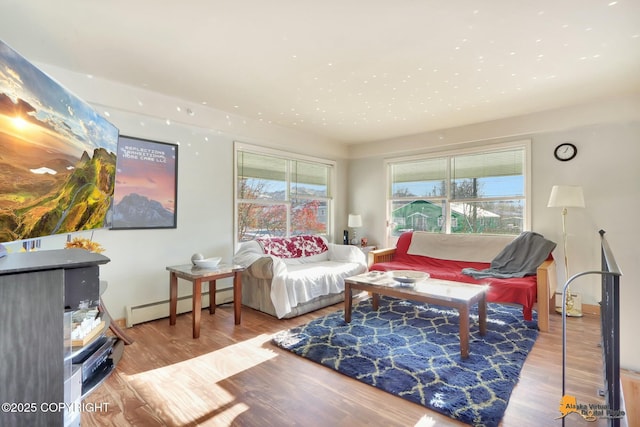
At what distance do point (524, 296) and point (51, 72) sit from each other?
4.72m

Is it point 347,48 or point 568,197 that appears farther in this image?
point 568,197

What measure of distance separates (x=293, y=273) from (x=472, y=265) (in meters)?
2.31

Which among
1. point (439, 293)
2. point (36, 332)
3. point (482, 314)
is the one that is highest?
point (36, 332)

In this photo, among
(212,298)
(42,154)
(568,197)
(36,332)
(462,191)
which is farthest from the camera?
(462,191)

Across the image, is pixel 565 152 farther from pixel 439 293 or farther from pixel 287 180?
pixel 287 180

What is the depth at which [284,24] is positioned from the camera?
209cm

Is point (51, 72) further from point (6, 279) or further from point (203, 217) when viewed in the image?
point (6, 279)

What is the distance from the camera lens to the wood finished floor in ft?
5.76

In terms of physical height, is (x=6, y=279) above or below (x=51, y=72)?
below

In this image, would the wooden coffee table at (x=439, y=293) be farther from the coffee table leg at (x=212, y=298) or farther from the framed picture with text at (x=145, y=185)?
the framed picture with text at (x=145, y=185)

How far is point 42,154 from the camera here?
1432mm

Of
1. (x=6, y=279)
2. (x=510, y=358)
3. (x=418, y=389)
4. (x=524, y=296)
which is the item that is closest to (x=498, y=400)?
(x=418, y=389)

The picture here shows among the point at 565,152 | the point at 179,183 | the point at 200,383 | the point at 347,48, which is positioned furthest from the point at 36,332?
the point at 565,152

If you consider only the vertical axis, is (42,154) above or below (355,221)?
above
